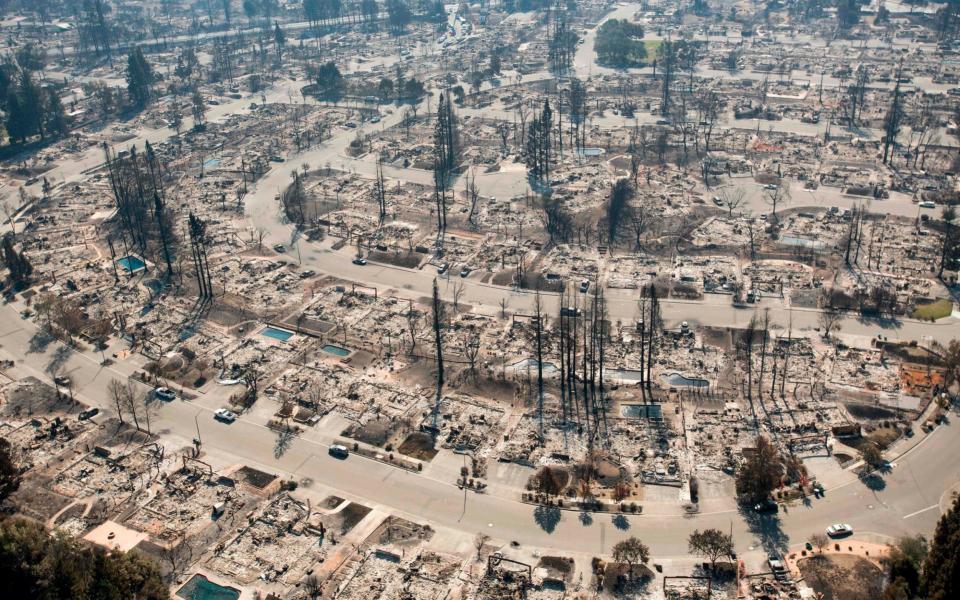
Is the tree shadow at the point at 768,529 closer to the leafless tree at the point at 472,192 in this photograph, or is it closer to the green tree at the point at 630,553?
the green tree at the point at 630,553

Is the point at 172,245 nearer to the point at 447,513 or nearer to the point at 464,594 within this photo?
the point at 447,513

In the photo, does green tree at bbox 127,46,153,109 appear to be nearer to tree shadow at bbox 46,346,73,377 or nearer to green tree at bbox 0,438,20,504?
tree shadow at bbox 46,346,73,377

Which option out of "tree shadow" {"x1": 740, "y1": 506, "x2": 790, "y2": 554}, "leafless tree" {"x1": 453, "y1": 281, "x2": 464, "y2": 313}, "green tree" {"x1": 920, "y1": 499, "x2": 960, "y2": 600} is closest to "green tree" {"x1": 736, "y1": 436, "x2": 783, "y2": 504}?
"tree shadow" {"x1": 740, "y1": 506, "x2": 790, "y2": 554}

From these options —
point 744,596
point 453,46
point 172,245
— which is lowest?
point 744,596

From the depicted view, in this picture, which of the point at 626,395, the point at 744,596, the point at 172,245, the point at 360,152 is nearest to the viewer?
the point at 744,596

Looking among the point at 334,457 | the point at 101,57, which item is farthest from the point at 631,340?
the point at 101,57

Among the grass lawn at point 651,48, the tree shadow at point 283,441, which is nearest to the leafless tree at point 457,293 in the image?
the tree shadow at point 283,441

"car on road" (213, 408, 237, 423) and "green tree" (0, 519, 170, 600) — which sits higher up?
"green tree" (0, 519, 170, 600)

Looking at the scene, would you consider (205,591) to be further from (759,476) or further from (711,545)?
(759,476)
